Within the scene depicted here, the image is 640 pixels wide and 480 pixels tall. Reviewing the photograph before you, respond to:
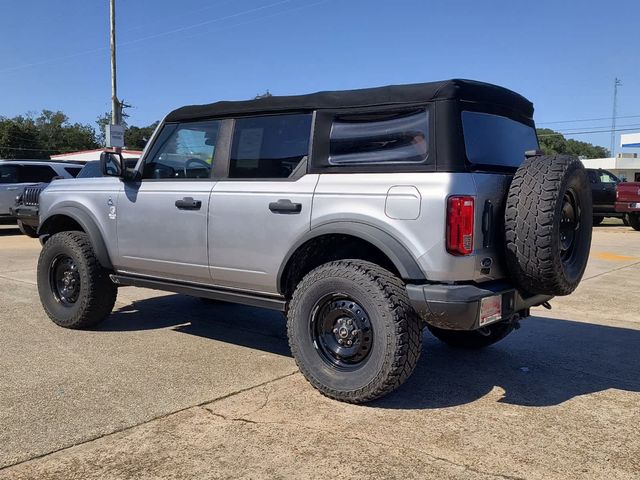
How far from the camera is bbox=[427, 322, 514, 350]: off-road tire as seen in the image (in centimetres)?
481

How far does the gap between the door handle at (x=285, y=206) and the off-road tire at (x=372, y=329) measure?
16.8 inches

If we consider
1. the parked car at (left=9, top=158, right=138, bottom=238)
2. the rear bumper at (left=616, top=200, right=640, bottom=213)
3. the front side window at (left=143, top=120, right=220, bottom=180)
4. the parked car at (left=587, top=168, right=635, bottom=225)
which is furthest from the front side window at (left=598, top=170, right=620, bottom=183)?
the front side window at (left=143, top=120, right=220, bottom=180)

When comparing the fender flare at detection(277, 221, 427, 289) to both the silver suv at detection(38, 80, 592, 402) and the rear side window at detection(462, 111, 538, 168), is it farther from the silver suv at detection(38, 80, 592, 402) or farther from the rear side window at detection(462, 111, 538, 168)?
the rear side window at detection(462, 111, 538, 168)

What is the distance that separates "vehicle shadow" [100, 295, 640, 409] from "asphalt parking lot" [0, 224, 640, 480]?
2 centimetres

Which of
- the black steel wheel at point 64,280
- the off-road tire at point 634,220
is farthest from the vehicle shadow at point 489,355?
the off-road tire at point 634,220

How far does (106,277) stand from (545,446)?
3964 millimetres

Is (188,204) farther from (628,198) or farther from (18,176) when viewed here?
(628,198)

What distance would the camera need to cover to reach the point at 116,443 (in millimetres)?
3180

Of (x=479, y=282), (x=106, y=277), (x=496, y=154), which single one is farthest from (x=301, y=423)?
(x=106, y=277)

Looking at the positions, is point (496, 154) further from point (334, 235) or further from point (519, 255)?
point (334, 235)

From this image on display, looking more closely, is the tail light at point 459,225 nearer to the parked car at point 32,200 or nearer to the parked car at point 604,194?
the parked car at point 32,200

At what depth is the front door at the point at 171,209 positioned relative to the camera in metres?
4.59

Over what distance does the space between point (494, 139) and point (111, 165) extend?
3.14 metres

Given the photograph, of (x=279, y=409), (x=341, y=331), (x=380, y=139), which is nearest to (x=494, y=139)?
(x=380, y=139)
